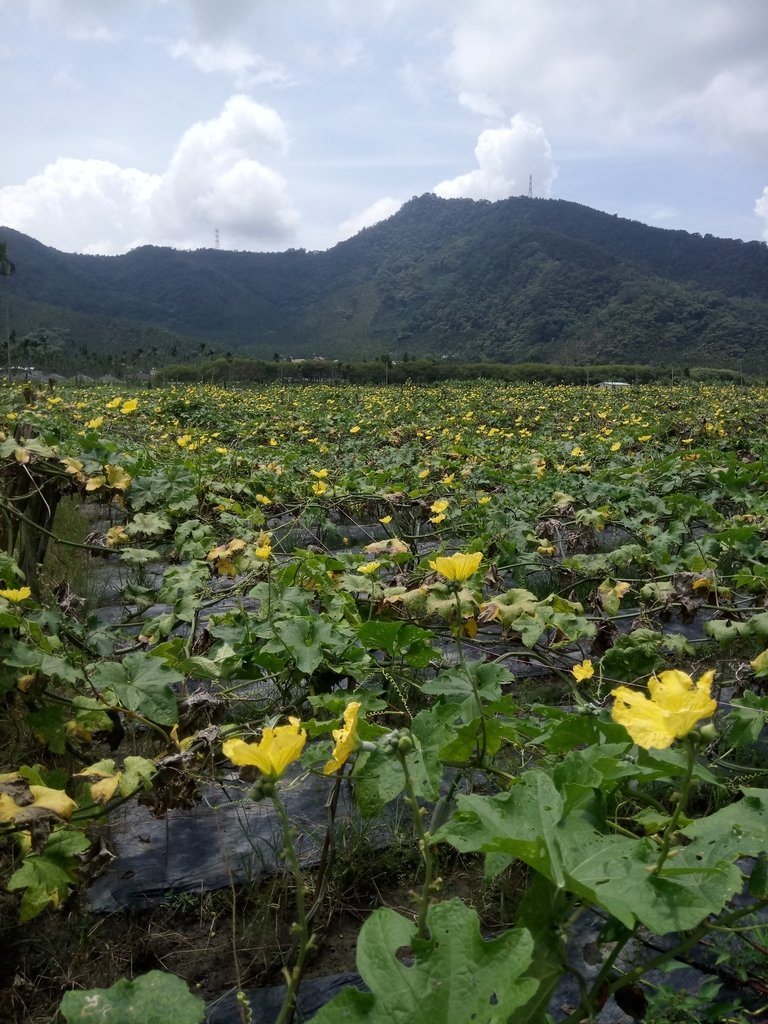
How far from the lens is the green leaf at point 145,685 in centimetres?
161

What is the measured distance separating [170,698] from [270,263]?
142475 millimetres

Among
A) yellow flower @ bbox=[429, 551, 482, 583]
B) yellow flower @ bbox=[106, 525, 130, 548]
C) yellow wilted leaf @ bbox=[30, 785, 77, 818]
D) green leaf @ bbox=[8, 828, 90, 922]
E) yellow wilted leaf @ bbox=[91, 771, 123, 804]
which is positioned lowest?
green leaf @ bbox=[8, 828, 90, 922]

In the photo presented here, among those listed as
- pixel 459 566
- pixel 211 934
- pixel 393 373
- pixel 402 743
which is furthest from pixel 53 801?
pixel 393 373

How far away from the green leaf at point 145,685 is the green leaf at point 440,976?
96cm

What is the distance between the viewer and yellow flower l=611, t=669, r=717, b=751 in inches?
31.7

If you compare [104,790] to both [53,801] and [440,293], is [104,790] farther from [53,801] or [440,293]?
[440,293]

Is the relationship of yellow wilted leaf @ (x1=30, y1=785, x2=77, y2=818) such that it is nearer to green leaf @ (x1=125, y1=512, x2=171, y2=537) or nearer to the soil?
the soil

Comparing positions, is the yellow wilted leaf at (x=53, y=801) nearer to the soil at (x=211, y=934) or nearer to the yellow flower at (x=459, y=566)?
the soil at (x=211, y=934)

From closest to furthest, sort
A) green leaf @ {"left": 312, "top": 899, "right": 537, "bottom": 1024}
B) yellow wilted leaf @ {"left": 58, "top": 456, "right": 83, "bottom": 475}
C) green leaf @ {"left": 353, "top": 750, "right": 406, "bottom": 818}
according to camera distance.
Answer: green leaf @ {"left": 312, "top": 899, "right": 537, "bottom": 1024} → green leaf @ {"left": 353, "top": 750, "right": 406, "bottom": 818} → yellow wilted leaf @ {"left": 58, "top": 456, "right": 83, "bottom": 475}

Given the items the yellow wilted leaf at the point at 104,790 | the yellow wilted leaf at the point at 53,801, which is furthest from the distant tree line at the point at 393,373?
the yellow wilted leaf at the point at 53,801

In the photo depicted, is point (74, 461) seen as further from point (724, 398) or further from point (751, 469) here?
point (724, 398)

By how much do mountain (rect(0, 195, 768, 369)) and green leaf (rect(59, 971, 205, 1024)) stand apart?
178 feet

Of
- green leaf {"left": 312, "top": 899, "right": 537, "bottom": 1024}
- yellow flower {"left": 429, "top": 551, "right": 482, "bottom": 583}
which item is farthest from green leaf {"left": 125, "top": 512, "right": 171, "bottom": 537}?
green leaf {"left": 312, "top": 899, "right": 537, "bottom": 1024}

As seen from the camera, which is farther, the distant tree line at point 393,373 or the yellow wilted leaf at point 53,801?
the distant tree line at point 393,373
